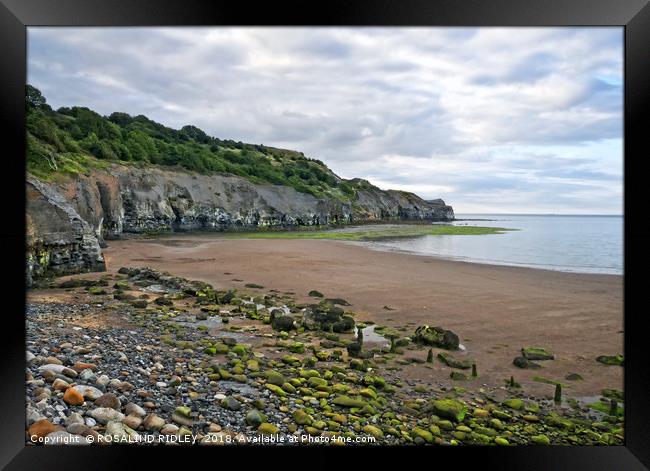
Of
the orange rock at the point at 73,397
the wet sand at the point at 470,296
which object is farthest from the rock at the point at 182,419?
the wet sand at the point at 470,296

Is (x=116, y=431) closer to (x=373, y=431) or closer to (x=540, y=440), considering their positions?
(x=373, y=431)

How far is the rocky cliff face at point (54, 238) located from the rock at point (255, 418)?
4250mm

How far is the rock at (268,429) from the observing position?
248cm

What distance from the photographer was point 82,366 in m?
2.83

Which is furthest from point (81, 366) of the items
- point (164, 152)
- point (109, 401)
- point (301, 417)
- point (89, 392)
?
point (164, 152)

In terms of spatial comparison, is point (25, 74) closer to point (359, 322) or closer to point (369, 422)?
point (369, 422)

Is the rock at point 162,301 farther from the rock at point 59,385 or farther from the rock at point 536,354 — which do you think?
the rock at point 536,354

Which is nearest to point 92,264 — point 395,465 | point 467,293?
point 395,465

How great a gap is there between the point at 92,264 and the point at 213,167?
14.2 m

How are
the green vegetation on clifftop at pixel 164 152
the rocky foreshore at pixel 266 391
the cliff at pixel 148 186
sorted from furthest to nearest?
the green vegetation on clifftop at pixel 164 152, the cliff at pixel 148 186, the rocky foreshore at pixel 266 391

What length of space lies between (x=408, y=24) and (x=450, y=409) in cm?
276

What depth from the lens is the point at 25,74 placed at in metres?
2.48

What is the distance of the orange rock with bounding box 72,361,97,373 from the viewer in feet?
9.19

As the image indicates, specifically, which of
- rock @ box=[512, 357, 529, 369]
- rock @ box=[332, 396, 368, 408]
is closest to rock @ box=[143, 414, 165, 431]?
rock @ box=[332, 396, 368, 408]
